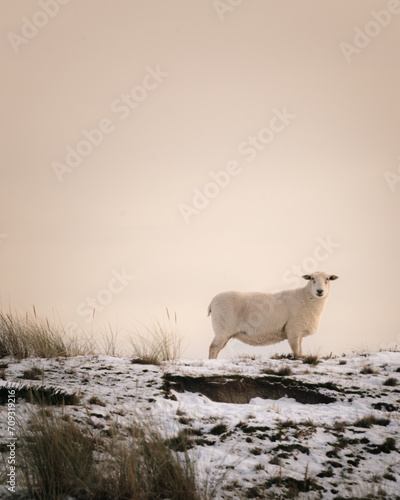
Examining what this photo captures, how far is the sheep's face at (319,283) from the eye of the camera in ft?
41.5

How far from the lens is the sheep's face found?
1264cm

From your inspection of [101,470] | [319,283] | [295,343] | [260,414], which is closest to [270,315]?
[295,343]

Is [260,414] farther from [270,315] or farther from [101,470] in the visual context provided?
[270,315]

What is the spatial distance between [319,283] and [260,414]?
6.83m

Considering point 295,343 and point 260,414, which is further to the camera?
point 295,343

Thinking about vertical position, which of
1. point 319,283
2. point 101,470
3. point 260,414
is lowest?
point 260,414

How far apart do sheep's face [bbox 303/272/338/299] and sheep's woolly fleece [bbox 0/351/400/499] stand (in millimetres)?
3409

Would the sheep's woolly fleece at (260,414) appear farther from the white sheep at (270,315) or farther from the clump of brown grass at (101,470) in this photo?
the white sheep at (270,315)

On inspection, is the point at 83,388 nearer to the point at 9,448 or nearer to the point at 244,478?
the point at 9,448

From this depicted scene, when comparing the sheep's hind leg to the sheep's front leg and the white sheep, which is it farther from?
the sheep's front leg

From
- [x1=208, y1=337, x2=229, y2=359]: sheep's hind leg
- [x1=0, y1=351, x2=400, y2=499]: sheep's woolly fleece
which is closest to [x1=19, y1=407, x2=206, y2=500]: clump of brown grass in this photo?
[x1=0, y1=351, x2=400, y2=499]: sheep's woolly fleece

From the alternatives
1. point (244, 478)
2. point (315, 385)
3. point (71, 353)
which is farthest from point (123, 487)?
point (71, 353)

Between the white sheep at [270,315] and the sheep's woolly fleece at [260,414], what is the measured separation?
3279 mm

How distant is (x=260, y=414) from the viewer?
6.35 metres
